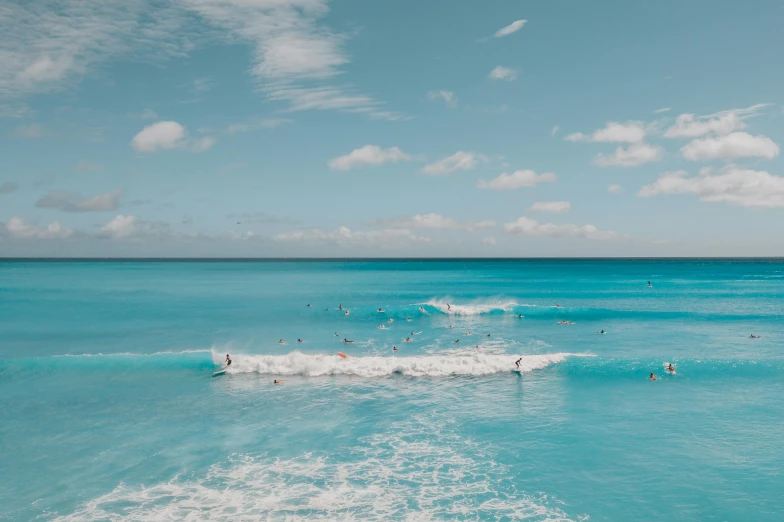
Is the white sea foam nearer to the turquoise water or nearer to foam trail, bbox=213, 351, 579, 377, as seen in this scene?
the turquoise water

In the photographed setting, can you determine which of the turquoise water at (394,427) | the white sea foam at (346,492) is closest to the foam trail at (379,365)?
the turquoise water at (394,427)

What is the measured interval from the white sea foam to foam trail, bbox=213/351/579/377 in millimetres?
11679

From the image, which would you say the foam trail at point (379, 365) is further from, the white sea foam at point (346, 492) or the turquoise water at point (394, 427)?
the white sea foam at point (346, 492)

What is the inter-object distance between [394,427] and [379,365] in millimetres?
10272

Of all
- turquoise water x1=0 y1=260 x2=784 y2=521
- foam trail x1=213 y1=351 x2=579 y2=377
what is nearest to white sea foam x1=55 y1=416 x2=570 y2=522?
turquoise water x1=0 y1=260 x2=784 y2=521

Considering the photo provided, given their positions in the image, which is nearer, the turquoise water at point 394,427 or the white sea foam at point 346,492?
the white sea foam at point 346,492

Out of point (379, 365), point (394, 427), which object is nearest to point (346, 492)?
point (394, 427)

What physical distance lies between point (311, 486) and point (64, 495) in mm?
8510

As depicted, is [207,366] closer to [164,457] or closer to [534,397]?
[164,457]

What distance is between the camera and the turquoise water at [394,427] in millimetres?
16234

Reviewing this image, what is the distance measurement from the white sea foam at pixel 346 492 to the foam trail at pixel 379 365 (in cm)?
1168

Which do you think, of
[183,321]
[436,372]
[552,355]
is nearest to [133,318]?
[183,321]

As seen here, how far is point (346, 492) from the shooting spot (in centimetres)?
A: 1678

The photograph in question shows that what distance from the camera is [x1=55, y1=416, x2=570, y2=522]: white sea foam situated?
15.5 m
